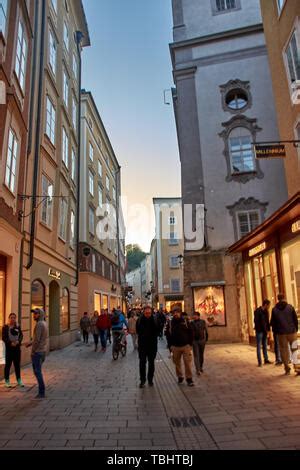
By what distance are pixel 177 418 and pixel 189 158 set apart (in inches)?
679

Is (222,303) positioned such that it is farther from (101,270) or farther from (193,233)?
(101,270)

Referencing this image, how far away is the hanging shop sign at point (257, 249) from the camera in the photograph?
14477 millimetres

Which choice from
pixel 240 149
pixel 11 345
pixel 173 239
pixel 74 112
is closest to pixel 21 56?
pixel 11 345

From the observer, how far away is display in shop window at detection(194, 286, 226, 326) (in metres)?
19.3

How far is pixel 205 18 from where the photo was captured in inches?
955

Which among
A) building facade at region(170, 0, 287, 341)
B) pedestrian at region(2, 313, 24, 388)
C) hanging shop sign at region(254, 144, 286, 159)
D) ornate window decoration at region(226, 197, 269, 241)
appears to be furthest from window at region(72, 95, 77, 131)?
pedestrian at region(2, 313, 24, 388)

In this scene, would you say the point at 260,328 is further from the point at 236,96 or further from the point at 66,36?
the point at 66,36

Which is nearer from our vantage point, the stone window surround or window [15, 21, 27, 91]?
window [15, 21, 27, 91]

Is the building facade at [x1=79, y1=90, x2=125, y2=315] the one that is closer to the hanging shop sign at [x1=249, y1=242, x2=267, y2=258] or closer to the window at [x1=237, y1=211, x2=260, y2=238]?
the window at [x1=237, y1=211, x2=260, y2=238]

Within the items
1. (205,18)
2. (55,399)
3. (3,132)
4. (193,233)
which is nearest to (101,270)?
(193,233)

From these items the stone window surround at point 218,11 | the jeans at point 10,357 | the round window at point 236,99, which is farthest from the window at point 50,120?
the stone window surround at point 218,11

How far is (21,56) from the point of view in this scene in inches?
532

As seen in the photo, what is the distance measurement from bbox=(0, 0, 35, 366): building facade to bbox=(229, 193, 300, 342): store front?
311 inches

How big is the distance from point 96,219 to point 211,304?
50.5 feet
